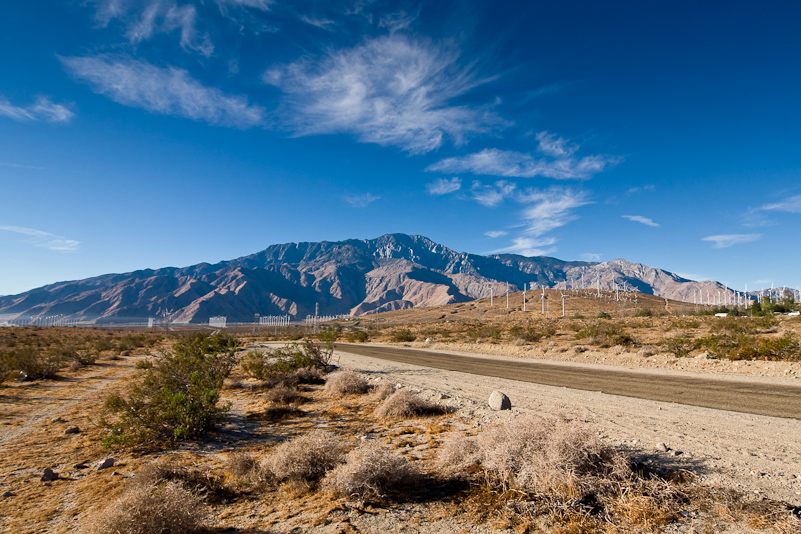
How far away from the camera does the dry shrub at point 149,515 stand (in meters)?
3.95

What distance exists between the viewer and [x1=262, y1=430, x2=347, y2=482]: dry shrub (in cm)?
603

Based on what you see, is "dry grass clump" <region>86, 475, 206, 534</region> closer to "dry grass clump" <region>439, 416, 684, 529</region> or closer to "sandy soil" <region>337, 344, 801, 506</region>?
"dry grass clump" <region>439, 416, 684, 529</region>

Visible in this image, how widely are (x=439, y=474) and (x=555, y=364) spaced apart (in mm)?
18889

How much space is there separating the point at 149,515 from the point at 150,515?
0.01 m

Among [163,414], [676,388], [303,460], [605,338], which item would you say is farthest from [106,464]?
[605,338]

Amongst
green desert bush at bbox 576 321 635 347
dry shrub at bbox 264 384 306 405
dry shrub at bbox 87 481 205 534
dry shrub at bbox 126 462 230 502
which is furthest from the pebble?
green desert bush at bbox 576 321 635 347

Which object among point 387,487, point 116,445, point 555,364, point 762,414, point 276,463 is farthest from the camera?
point 555,364

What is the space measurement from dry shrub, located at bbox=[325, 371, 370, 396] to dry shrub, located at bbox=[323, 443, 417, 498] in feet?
28.5

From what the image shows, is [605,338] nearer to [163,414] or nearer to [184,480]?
[163,414]

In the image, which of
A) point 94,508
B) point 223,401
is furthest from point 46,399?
point 94,508

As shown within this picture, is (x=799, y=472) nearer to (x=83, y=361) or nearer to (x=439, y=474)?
(x=439, y=474)

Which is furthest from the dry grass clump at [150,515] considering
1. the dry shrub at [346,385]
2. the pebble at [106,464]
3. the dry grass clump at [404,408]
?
the dry shrub at [346,385]

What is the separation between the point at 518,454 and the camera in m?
5.60

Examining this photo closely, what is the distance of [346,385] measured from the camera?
47.1ft
